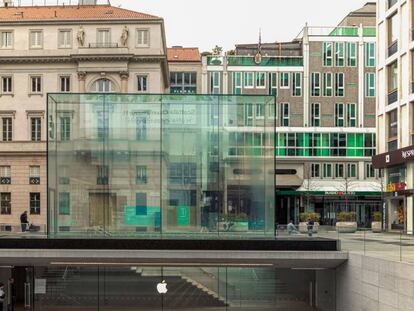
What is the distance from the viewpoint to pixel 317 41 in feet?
264

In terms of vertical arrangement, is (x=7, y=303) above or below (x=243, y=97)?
below

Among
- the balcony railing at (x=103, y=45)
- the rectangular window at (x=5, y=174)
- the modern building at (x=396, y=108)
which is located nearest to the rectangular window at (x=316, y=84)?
the balcony railing at (x=103, y=45)

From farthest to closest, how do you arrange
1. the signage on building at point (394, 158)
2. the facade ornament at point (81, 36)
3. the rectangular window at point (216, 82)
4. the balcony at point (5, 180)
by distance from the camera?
the rectangular window at point (216, 82), the balcony at point (5, 180), the facade ornament at point (81, 36), the signage on building at point (394, 158)

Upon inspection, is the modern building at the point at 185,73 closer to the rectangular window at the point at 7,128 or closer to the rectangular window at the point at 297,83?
the rectangular window at the point at 297,83

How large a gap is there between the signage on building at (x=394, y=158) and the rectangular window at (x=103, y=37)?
91.3ft

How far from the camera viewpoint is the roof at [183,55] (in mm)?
88062

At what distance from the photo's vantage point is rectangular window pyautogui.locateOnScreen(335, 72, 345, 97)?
263ft

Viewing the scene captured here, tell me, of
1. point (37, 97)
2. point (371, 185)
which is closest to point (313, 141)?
point (371, 185)

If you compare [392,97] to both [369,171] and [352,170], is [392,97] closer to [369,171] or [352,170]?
[352,170]

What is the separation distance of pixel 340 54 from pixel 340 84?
3501 mm

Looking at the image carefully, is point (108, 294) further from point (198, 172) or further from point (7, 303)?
point (198, 172)

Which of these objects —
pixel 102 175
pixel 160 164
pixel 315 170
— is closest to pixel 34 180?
pixel 315 170

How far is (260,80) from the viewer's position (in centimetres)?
8100

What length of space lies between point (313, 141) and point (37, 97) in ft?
103
